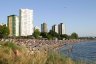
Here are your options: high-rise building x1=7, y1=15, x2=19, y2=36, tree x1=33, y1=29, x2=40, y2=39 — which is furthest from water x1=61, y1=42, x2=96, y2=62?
high-rise building x1=7, y1=15, x2=19, y2=36

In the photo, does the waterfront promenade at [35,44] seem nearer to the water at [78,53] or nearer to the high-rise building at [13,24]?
the water at [78,53]

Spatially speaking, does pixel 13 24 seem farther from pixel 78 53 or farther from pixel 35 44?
pixel 78 53

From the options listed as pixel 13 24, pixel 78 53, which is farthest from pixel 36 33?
pixel 78 53

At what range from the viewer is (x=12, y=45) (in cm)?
1423

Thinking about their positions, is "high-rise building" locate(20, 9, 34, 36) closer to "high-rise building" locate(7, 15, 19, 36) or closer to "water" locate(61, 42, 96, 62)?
"high-rise building" locate(7, 15, 19, 36)

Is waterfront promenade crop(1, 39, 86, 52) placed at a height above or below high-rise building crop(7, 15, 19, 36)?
below

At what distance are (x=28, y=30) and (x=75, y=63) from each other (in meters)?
160

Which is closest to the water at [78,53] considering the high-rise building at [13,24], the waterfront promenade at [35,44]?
the waterfront promenade at [35,44]

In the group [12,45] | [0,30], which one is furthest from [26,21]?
[12,45]

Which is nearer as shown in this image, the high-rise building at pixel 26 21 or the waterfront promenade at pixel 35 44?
the waterfront promenade at pixel 35 44

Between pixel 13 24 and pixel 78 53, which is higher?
pixel 13 24

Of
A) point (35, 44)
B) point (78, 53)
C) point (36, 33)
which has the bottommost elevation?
point (35, 44)

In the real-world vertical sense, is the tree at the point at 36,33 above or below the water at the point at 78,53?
above

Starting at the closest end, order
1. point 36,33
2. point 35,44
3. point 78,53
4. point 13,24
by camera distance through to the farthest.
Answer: point 78,53 < point 35,44 < point 36,33 < point 13,24
